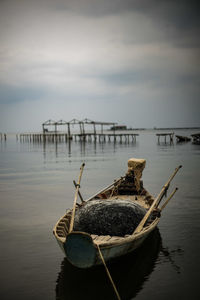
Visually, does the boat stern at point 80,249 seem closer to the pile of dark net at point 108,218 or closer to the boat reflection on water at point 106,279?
the boat reflection on water at point 106,279

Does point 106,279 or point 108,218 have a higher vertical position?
point 108,218

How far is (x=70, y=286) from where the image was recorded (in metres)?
6.74

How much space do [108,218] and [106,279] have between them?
1509 mm

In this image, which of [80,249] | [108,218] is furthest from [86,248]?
[108,218]

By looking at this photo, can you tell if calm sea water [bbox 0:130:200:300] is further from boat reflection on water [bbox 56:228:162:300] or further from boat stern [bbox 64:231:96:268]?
boat stern [bbox 64:231:96:268]

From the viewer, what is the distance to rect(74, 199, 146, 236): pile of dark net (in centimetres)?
764

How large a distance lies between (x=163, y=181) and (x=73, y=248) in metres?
14.5

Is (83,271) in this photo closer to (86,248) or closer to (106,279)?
(106,279)

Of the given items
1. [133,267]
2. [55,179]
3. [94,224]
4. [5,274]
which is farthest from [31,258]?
[55,179]

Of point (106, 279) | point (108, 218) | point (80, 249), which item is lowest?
point (106, 279)

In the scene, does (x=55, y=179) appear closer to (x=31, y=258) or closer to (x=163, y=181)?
(x=163, y=181)

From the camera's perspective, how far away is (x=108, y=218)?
7754 millimetres

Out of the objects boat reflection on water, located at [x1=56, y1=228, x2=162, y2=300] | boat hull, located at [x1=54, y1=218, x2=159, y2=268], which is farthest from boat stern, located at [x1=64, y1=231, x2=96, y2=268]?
boat reflection on water, located at [x1=56, y1=228, x2=162, y2=300]

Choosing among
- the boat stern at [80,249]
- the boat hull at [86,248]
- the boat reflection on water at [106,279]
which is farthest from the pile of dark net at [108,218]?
the boat stern at [80,249]
